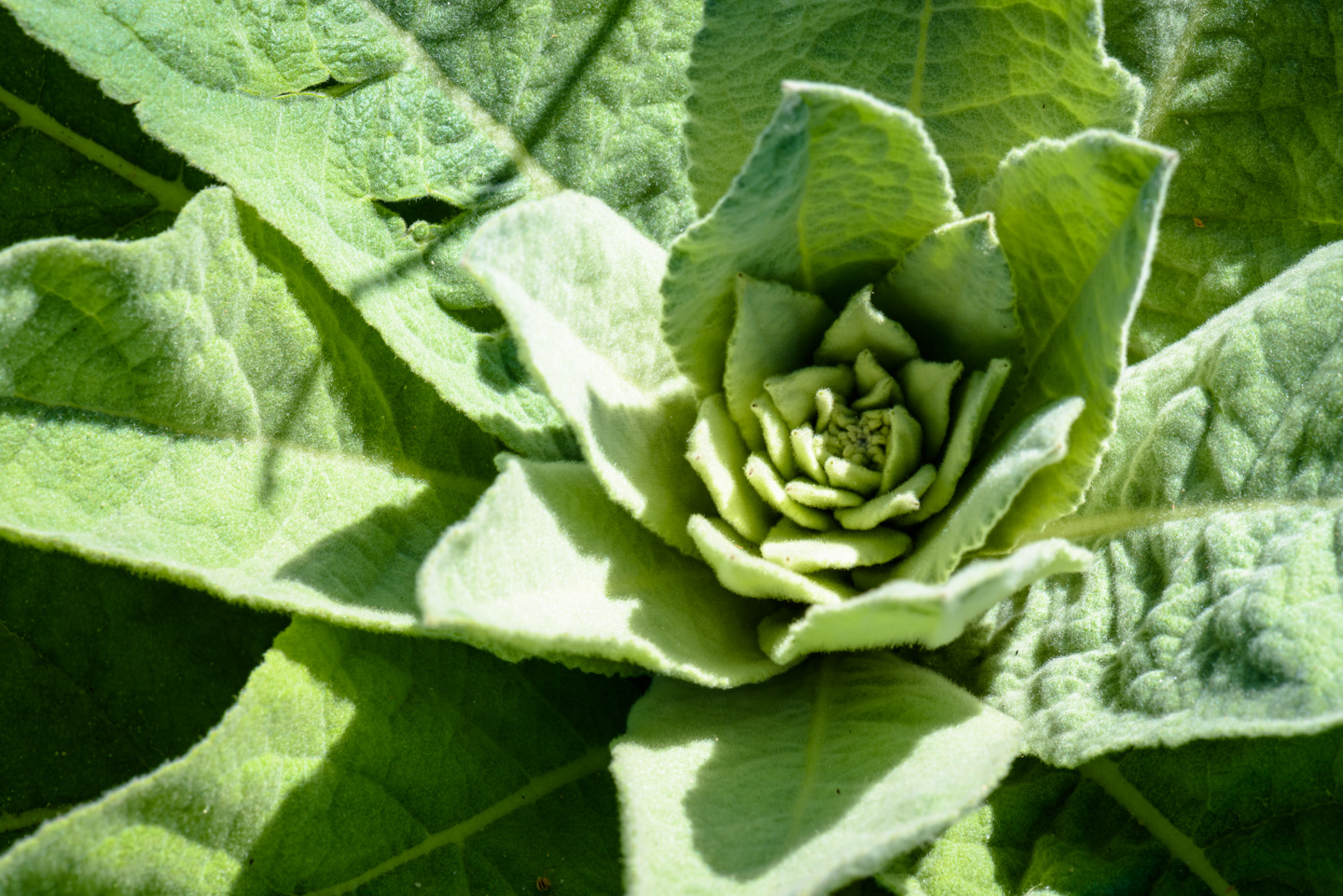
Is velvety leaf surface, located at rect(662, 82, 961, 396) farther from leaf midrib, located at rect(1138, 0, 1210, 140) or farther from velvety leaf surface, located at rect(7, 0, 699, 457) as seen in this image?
leaf midrib, located at rect(1138, 0, 1210, 140)

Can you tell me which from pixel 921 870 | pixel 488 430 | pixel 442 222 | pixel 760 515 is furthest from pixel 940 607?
pixel 442 222

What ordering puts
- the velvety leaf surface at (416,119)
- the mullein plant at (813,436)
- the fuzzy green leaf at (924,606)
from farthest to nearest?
the velvety leaf surface at (416,119)
the mullein plant at (813,436)
the fuzzy green leaf at (924,606)

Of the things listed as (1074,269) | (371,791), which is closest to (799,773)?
(371,791)

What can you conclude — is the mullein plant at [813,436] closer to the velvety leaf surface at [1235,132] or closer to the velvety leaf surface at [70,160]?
the velvety leaf surface at [1235,132]

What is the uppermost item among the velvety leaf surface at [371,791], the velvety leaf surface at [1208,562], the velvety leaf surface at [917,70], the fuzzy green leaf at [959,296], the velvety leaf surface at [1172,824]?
the velvety leaf surface at [917,70]

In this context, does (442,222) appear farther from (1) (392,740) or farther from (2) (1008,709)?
(2) (1008,709)

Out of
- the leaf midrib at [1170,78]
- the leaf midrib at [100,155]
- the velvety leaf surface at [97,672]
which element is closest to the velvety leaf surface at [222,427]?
the velvety leaf surface at [97,672]
